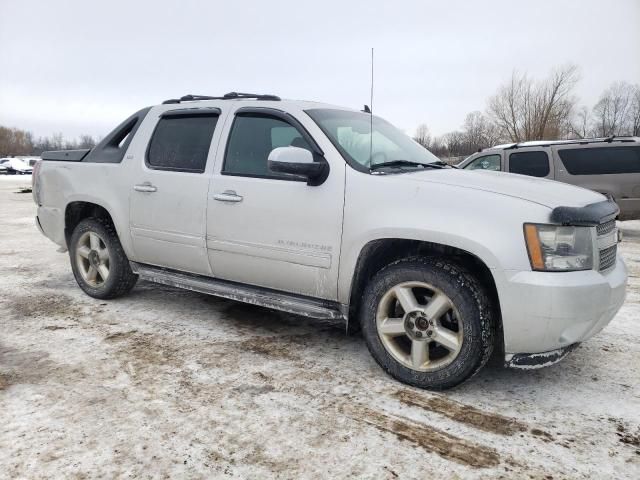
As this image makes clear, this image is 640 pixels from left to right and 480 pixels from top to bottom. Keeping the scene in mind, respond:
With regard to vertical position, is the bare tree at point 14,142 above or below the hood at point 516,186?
above

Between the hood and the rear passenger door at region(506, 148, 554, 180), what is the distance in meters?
6.83

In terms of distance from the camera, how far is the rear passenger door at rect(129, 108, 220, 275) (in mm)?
3861

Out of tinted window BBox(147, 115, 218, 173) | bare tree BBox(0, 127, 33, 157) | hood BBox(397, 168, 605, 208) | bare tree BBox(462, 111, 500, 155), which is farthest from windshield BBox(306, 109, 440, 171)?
bare tree BBox(0, 127, 33, 157)

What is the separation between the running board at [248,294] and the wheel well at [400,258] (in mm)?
192

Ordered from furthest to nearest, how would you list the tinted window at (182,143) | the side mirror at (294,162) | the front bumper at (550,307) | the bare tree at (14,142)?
the bare tree at (14,142) < the tinted window at (182,143) < the side mirror at (294,162) < the front bumper at (550,307)

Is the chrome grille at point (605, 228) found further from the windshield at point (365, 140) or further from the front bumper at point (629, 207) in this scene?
the front bumper at point (629, 207)

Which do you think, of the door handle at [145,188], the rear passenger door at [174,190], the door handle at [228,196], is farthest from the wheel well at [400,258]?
the door handle at [145,188]

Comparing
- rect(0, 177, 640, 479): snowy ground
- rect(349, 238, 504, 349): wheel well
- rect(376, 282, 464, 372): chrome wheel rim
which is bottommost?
rect(0, 177, 640, 479): snowy ground

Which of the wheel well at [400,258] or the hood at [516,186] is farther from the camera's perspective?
the wheel well at [400,258]

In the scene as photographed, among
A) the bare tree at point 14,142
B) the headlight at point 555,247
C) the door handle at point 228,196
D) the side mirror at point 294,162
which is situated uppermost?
the bare tree at point 14,142

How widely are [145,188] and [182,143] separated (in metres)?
0.48

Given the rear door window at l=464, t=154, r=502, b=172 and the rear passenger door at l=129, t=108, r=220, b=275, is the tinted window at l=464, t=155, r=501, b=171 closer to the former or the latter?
the rear door window at l=464, t=154, r=502, b=172

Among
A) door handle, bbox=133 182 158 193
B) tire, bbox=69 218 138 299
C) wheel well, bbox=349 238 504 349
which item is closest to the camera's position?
wheel well, bbox=349 238 504 349

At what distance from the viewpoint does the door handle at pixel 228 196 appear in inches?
141
